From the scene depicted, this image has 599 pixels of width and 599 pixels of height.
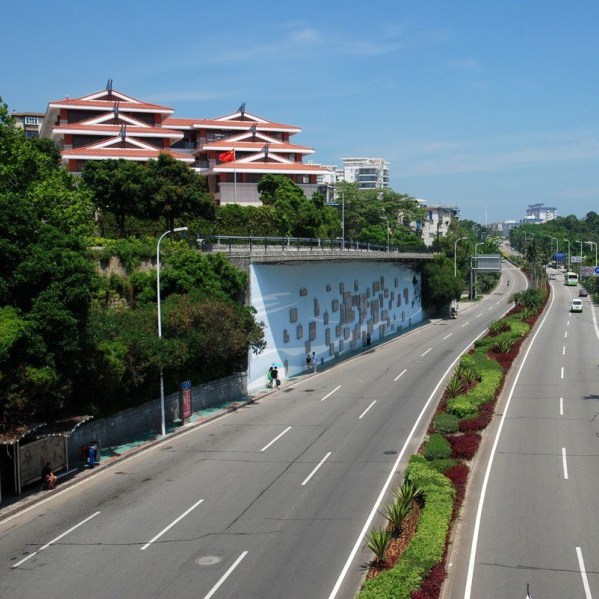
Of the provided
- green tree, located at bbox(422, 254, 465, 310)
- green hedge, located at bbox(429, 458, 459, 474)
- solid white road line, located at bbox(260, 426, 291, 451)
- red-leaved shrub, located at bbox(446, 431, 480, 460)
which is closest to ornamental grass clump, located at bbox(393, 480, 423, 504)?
green hedge, located at bbox(429, 458, 459, 474)

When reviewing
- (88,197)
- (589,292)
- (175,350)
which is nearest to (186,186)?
(88,197)

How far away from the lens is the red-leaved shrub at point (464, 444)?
89.2 feet

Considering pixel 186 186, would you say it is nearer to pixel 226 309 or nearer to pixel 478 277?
pixel 226 309

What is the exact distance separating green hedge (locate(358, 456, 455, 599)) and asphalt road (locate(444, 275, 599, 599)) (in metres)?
0.64

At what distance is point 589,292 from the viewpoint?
384 ft

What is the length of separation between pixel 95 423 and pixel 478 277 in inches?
4139

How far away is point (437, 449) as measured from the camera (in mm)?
27109

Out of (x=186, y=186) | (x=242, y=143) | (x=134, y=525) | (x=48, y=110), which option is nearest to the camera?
(x=134, y=525)

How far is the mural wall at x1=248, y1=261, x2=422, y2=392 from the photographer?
44.5 metres

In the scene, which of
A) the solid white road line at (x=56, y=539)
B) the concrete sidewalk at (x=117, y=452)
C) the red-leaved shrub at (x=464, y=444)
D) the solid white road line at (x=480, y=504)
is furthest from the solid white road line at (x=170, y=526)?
the red-leaved shrub at (x=464, y=444)

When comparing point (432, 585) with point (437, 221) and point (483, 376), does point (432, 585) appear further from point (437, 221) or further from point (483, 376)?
point (437, 221)

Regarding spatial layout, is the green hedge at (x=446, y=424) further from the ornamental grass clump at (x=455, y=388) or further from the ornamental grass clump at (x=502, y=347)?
the ornamental grass clump at (x=502, y=347)

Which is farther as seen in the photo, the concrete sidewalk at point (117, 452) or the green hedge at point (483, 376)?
the green hedge at point (483, 376)

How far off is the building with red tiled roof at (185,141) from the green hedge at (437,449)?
153ft
